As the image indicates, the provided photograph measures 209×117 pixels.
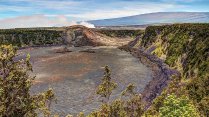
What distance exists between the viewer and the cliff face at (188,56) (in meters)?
64.6

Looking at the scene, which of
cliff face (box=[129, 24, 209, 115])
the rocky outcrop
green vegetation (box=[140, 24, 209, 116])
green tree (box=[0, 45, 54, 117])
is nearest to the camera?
green tree (box=[0, 45, 54, 117])

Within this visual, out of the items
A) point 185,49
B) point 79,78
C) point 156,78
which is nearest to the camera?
point 156,78

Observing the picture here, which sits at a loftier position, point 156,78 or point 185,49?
point 185,49

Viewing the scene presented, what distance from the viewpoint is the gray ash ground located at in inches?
3445

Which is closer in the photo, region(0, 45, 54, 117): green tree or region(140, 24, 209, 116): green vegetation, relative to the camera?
region(0, 45, 54, 117): green tree

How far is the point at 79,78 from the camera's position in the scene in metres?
126

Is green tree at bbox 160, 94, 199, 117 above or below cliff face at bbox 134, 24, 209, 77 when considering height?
above

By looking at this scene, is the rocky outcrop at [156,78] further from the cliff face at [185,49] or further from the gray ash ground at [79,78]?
the cliff face at [185,49]

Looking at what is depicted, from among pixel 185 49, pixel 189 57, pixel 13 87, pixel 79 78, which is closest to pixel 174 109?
pixel 13 87

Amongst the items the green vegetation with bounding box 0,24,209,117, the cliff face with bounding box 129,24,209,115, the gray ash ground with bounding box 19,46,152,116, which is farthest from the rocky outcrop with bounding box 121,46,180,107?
A: the green vegetation with bounding box 0,24,209,117

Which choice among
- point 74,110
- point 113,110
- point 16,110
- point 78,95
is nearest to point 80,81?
point 78,95

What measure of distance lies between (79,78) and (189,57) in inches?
1462

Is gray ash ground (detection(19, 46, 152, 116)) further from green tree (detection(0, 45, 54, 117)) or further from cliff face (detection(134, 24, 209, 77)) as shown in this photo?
green tree (detection(0, 45, 54, 117))

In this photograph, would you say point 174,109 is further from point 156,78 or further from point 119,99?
point 156,78
